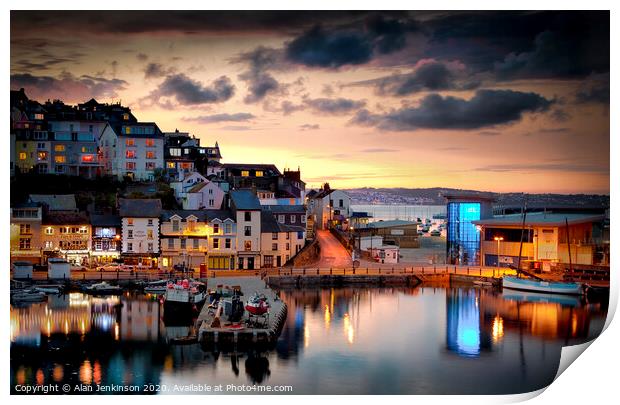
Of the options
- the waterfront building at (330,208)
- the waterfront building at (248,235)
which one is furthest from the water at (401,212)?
the waterfront building at (248,235)

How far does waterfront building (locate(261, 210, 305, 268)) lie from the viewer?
2111cm

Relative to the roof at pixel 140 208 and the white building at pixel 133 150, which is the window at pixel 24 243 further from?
the white building at pixel 133 150

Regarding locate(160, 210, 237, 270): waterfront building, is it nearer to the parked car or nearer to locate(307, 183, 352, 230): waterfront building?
the parked car

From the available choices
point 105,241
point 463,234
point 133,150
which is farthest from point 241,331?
point 133,150

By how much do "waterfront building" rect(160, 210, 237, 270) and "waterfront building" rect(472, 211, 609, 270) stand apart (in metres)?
5.86

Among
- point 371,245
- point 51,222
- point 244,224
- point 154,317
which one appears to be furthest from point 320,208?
point 154,317

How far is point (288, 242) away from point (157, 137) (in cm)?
521

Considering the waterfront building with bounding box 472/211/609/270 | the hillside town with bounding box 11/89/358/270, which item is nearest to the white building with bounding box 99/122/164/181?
the hillside town with bounding box 11/89/358/270

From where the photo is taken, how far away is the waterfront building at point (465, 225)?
74.3 ft

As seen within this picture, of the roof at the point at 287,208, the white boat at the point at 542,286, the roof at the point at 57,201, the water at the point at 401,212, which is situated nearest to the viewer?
the white boat at the point at 542,286

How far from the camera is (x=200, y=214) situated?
68.8 feet

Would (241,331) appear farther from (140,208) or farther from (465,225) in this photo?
(465,225)

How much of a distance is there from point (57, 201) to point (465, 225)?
9.64 meters

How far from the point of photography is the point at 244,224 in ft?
68.8
